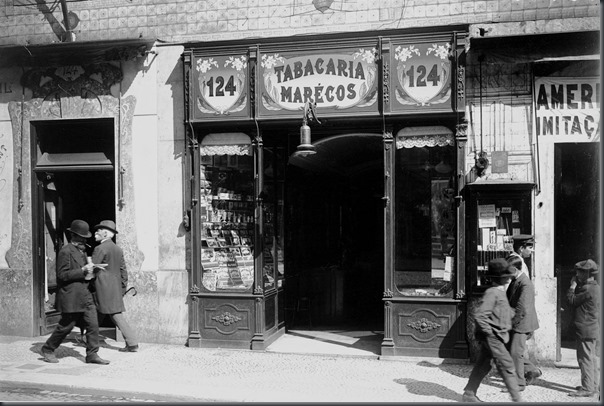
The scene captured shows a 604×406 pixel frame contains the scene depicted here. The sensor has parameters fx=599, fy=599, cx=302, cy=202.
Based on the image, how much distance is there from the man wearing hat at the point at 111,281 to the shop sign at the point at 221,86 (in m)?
2.46

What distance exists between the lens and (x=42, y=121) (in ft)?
34.7

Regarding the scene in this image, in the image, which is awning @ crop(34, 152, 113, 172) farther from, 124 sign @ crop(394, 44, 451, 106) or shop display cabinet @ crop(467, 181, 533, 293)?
shop display cabinet @ crop(467, 181, 533, 293)

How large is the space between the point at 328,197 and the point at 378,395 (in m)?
5.99

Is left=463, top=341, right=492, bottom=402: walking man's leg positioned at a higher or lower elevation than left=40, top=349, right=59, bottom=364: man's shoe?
higher

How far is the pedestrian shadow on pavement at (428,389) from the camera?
23.1ft

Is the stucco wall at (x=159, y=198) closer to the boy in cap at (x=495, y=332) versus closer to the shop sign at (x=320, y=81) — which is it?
the shop sign at (x=320, y=81)

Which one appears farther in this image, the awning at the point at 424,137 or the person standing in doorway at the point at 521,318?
the awning at the point at 424,137

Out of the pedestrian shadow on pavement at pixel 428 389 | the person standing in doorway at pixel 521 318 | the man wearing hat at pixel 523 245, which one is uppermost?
the man wearing hat at pixel 523 245

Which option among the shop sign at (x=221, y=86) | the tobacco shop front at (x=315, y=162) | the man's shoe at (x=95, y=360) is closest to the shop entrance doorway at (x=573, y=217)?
the tobacco shop front at (x=315, y=162)

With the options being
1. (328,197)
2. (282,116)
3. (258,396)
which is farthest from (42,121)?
(258,396)

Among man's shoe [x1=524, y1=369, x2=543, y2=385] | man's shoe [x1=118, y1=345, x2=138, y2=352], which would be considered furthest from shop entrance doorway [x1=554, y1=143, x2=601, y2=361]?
man's shoe [x1=118, y1=345, x2=138, y2=352]

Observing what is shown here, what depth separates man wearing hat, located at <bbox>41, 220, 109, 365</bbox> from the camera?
849 cm

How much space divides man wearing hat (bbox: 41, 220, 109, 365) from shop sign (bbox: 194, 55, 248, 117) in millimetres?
3011

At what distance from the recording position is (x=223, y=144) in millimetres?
9906
